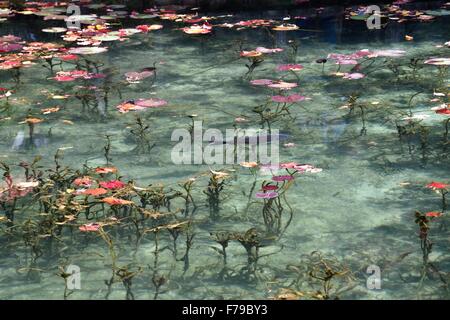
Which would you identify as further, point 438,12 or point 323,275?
point 438,12

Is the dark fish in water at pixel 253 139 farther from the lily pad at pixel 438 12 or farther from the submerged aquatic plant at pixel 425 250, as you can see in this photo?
the lily pad at pixel 438 12

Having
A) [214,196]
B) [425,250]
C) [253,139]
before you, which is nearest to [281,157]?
[253,139]

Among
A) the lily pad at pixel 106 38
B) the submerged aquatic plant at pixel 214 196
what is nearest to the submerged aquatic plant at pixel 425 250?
the submerged aquatic plant at pixel 214 196

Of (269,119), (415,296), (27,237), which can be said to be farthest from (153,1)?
(415,296)

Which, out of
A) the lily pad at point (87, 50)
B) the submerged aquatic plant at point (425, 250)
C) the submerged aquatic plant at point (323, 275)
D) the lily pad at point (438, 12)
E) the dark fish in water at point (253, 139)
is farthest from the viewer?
the lily pad at point (438, 12)

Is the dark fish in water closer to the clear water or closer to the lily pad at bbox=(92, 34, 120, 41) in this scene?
the clear water

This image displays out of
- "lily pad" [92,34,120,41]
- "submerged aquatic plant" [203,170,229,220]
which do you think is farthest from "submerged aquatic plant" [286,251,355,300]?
"lily pad" [92,34,120,41]

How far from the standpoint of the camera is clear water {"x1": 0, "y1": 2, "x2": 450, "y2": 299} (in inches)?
129

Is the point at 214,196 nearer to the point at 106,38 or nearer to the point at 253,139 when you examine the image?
the point at 253,139

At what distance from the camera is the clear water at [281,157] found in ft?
10.7

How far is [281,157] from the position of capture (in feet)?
14.7

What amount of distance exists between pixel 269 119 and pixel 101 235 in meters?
1.83

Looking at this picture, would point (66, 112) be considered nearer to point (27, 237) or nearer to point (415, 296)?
point (27, 237)

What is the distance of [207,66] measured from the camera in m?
6.44
